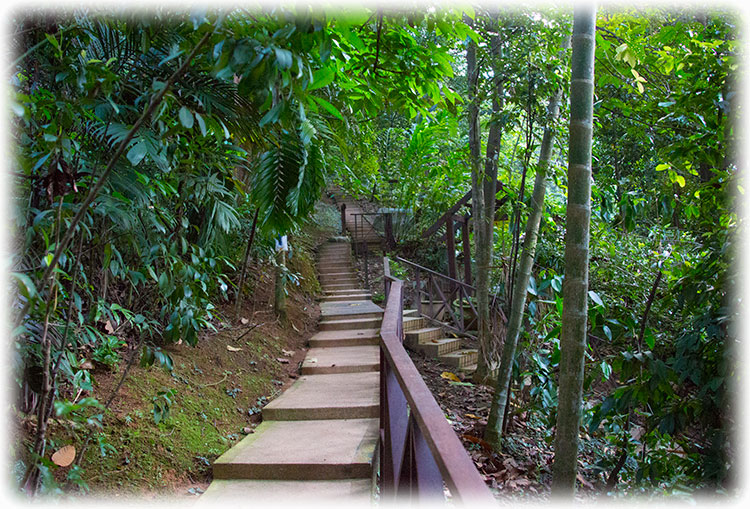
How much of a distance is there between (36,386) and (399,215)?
12460mm

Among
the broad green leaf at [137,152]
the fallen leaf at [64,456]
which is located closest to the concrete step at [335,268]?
the fallen leaf at [64,456]

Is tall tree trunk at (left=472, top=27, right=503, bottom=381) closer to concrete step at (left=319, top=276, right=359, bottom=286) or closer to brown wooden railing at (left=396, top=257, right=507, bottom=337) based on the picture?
brown wooden railing at (left=396, top=257, right=507, bottom=337)

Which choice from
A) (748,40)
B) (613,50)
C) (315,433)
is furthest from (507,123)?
(315,433)

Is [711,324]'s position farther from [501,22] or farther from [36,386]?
[501,22]

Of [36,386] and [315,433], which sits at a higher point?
[36,386]

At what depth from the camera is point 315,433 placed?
3764 mm

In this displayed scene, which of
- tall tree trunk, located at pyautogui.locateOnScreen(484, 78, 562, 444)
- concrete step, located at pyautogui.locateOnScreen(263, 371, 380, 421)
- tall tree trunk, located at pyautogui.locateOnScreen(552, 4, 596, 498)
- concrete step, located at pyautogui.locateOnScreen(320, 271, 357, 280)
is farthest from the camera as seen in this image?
concrete step, located at pyautogui.locateOnScreen(320, 271, 357, 280)

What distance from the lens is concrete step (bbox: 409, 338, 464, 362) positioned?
7449 millimetres

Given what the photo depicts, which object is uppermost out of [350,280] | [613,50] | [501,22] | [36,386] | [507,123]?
[501,22]

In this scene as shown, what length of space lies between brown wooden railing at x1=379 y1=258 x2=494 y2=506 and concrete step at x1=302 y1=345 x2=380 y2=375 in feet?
6.52

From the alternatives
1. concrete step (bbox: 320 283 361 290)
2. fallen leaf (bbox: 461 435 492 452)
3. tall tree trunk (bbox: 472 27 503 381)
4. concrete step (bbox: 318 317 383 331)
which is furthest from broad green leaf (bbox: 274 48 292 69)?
concrete step (bbox: 320 283 361 290)

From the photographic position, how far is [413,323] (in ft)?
26.6

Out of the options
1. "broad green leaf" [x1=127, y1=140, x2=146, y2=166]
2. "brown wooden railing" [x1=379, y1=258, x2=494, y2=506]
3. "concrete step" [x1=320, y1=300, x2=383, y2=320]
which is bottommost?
"concrete step" [x1=320, y1=300, x2=383, y2=320]

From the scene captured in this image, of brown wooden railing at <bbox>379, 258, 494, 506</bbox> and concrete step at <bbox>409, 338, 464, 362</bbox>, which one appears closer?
brown wooden railing at <bbox>379, 258, 494, 506</bbox>
